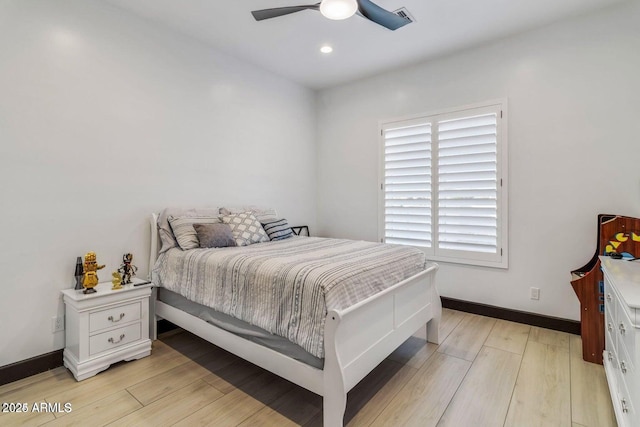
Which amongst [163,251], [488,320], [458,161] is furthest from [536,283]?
[163,251]

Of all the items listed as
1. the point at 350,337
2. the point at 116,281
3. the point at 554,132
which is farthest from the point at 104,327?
the point at 554,132

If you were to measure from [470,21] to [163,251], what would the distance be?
3538 mm

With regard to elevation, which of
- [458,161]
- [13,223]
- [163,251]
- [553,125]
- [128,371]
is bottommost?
[128,371]

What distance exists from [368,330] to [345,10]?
2.07m

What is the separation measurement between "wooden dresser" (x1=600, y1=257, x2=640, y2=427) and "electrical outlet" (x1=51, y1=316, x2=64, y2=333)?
11.5 feet

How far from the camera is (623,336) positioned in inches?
62.4

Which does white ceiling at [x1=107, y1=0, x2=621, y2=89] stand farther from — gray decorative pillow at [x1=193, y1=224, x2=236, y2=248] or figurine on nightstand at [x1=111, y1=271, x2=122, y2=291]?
figurine on nightstand at [x1=111, y1=271, x2=122, y2=291]

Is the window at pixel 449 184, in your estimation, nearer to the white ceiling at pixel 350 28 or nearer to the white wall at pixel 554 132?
the white wall at pixel 554 132

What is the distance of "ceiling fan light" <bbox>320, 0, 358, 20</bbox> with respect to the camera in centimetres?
201

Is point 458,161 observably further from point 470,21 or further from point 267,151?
point 267,151

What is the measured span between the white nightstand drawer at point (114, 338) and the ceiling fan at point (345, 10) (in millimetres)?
2586

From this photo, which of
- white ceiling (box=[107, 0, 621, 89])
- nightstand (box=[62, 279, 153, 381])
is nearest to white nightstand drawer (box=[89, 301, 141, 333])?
nightstand (box=[62, 279, 153, 381])

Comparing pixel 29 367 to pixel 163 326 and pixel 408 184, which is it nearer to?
pixel 163 326

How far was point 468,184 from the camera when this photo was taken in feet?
11.2
